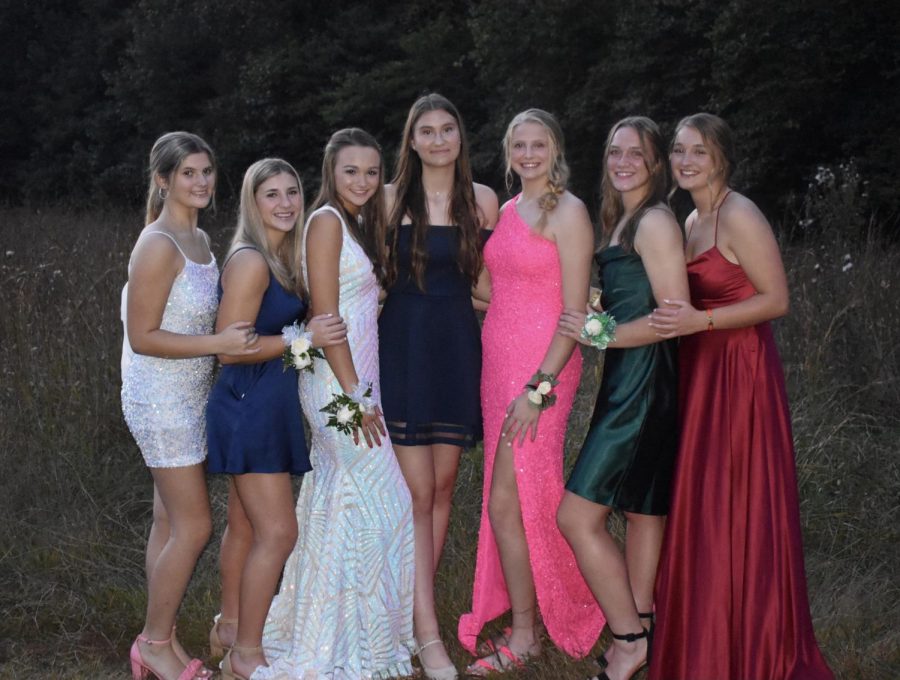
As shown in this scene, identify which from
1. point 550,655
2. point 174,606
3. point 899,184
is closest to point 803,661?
point 550,655

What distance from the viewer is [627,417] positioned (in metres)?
4.21

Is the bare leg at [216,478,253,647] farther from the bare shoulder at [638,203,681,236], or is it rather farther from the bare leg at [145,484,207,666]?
the bare shoulder at [638,203,681,236]

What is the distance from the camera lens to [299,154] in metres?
22.9

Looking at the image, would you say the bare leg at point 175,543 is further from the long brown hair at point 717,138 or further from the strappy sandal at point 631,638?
the long brown hair at point 717,138

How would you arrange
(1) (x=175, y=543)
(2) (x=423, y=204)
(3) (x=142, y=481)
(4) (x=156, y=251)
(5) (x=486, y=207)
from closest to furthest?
(4) (x=156, y=251) < (1) (x=175, y=543) < (2) (x=423, y=204) < (5) (x=486, y=207) < (3) (x=142, y=481)

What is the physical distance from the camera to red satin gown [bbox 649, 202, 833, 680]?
4.05m

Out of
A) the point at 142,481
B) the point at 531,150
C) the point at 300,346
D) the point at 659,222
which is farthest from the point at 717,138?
the point at 142,481

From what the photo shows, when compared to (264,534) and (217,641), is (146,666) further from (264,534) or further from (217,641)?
(264,534)

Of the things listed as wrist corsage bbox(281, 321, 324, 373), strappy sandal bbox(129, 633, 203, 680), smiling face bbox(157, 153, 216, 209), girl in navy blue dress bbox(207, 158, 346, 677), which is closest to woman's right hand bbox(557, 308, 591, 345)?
girl in navy blue dress bbox(207, 158, 346, 677)

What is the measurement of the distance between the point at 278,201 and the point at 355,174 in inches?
13.5

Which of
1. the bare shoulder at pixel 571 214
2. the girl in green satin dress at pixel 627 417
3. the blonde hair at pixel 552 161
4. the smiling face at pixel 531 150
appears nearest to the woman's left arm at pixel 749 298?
the girl in green satin dress at pixel 627 417

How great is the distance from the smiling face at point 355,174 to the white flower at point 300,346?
27.7 inches

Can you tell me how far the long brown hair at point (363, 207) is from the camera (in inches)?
178

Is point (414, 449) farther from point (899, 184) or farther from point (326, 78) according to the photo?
point (326, 78)
